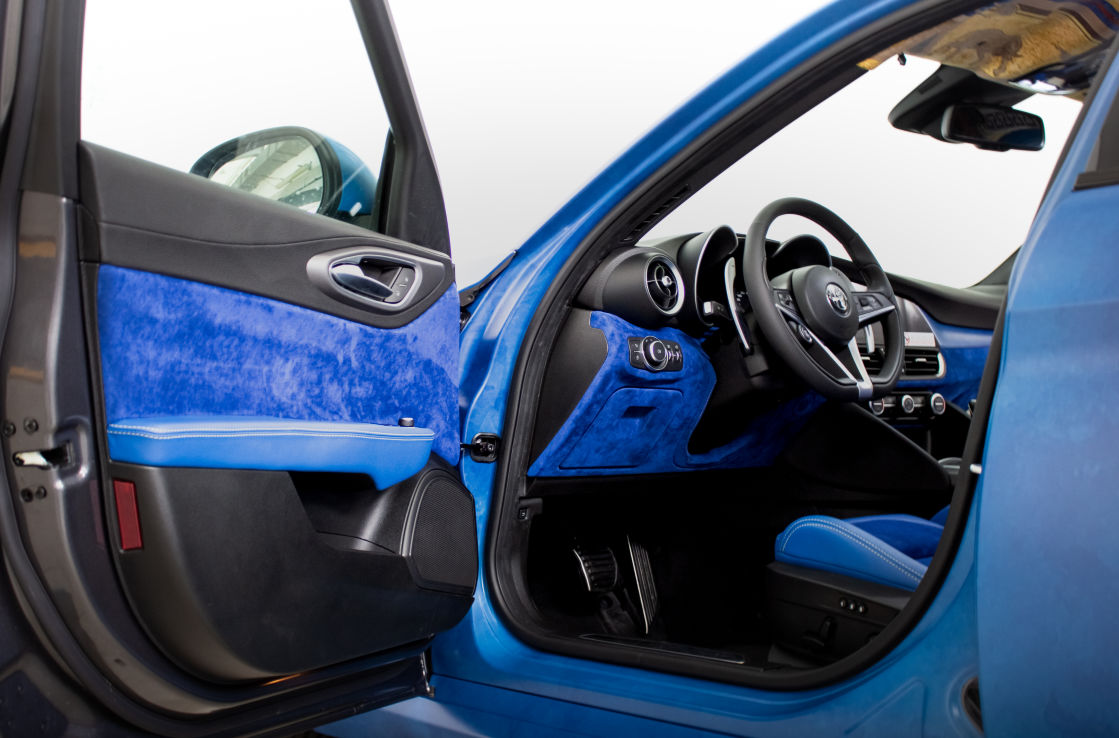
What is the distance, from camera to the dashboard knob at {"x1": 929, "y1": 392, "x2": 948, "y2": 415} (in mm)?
2219

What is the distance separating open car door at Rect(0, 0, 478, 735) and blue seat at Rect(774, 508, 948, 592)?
2.11 ft

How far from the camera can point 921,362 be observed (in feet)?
7.38

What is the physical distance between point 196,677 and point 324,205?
0.71 metres

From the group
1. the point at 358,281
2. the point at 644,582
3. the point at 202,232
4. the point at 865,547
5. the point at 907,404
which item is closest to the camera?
the point at 202,232

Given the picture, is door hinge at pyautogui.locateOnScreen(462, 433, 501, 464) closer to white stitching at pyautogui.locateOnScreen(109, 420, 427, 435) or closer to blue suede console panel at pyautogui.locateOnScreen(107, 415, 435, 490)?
blue suede console panel at pyautogui.locateOnScreen(107, 415, 435, 490)

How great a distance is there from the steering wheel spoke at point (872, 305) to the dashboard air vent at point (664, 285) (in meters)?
0.47

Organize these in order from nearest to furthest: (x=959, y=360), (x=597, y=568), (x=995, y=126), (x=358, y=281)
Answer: (x=358, y=281), (x=995, y=126), (x=597, y=568), (x=959, y=360)

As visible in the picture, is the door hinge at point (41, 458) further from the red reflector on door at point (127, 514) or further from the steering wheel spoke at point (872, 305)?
the steering wheel spoke at point (872, 305)

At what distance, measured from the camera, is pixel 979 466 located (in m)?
0.84

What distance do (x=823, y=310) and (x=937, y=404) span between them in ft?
2.80

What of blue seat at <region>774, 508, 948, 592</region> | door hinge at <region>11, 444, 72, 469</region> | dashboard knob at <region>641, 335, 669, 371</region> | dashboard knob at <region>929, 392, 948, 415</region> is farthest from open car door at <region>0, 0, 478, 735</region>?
dashboard knob at <region>929, 392, 948, 415</region>

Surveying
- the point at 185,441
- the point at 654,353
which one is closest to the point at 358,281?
the point at 185,441

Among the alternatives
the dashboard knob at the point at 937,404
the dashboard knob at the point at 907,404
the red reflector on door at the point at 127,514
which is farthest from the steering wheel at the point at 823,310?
the red reflector on door at the point at 127,514

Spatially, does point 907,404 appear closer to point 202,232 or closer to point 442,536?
point 442,536
